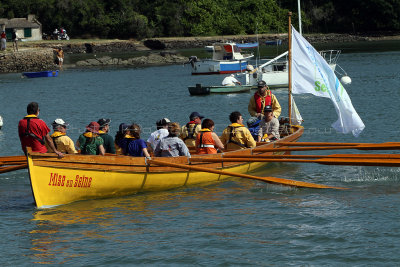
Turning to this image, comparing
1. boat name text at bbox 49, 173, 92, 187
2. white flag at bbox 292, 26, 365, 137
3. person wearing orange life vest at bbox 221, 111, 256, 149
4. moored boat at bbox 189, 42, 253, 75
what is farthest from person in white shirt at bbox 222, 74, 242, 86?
boat name text at bbox 49, 173, 92, 187

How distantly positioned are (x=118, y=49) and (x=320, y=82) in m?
77.1

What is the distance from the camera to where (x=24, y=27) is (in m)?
88.8

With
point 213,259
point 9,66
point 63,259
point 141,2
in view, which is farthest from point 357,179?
point 141,2

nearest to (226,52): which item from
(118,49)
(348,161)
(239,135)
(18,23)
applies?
(118,49)

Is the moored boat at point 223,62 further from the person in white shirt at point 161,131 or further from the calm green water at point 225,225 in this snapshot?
the person in white shirt at point 161,131

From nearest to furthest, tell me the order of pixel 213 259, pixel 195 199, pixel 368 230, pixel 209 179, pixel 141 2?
pixel 213 259, pixel 368 230, pixel 195 199, pixel 209 179, pixel 141 2

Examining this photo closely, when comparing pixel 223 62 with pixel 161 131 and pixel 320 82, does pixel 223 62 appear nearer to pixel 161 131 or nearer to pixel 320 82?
pixel 320 82

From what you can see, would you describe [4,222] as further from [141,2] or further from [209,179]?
[141,2]

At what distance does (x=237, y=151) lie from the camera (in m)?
16.8

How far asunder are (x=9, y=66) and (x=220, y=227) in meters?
59.2

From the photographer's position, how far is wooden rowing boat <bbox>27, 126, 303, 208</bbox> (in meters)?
14.1

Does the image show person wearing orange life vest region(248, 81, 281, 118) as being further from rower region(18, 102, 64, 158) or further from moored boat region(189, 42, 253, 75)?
moored boat region(189, 42, 253, 75)

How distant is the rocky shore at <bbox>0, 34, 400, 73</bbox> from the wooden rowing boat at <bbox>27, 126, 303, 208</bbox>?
56063mm

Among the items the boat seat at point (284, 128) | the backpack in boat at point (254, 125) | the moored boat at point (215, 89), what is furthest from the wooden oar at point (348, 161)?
the moored boat at point (215, 89)
